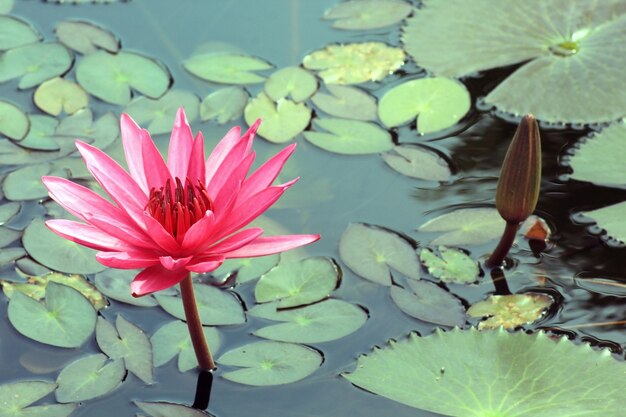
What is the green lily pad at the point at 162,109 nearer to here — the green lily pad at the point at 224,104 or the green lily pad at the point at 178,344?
the green lily pad at the point at 224,104

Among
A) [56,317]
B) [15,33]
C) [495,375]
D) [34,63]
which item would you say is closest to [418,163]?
[495,375]

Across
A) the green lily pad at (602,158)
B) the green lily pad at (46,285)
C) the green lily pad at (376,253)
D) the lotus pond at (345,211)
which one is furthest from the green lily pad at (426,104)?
the green lily pad at (46,285)

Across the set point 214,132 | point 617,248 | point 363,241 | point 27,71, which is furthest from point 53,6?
point 617,248

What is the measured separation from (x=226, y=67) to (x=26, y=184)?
905 millimetres

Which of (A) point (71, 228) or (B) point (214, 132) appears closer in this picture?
(A) point (71, 228)

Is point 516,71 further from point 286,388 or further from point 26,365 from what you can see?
point 26,365

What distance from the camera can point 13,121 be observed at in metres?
3.13

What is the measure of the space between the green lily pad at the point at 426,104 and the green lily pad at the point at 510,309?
0.81 metres

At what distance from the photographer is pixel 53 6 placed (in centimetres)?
376

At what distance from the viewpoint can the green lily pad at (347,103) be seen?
322 cm

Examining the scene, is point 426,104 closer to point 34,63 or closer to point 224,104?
point 224,104

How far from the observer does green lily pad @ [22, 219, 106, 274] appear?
261 cm

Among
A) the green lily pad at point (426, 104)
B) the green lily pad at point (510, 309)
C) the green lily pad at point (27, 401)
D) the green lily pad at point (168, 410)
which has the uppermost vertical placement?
the green lily pad at point (426, 104)

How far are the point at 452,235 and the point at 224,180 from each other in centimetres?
90
